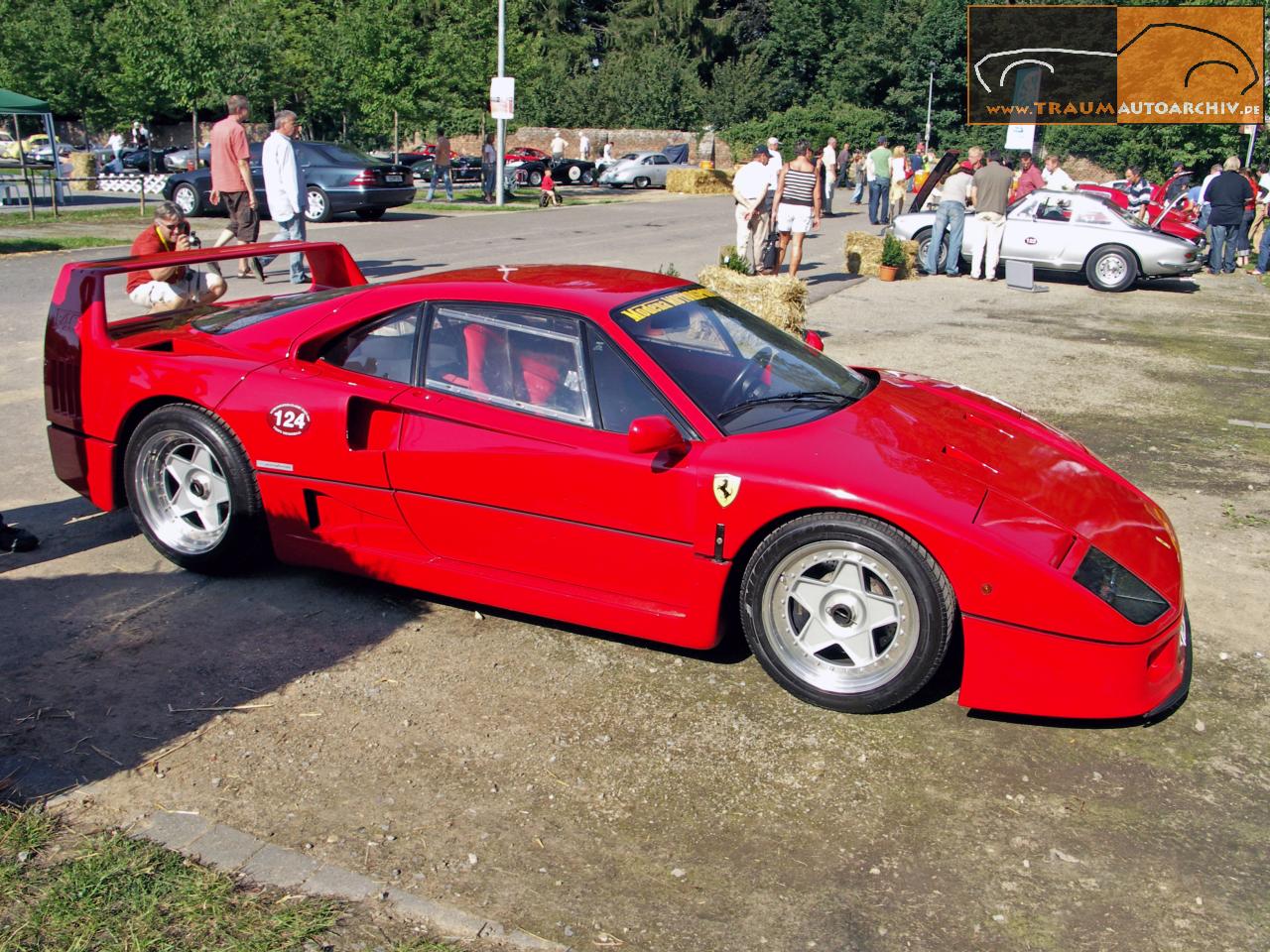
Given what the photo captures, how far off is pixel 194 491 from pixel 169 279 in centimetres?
308

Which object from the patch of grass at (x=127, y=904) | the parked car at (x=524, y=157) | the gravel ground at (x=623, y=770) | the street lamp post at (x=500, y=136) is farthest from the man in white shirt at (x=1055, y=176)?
the parked car at (x=524, y=157)

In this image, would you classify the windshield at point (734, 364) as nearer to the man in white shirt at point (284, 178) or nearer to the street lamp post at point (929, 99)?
the man in white shirt at point (284, 178)

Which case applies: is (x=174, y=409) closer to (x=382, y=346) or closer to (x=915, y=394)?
(x=382, y=346)

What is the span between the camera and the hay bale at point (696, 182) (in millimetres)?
38938

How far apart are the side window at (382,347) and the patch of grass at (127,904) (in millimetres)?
2104

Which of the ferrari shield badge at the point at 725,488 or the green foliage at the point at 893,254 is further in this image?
the green foliage at the point at 893,254

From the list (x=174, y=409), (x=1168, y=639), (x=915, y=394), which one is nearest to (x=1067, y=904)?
(x=1168, y=639)

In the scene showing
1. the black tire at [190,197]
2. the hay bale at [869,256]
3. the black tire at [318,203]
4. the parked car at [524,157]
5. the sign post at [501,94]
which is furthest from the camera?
the parked car at [524,157]

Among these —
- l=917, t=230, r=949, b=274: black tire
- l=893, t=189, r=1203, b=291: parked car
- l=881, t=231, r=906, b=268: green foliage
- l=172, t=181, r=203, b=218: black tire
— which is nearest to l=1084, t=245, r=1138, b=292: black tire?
l=893, t=189, r=1203, b=291: parked car

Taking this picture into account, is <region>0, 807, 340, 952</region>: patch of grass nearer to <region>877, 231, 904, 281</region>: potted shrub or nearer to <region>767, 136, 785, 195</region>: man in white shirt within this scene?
<region>767, 136, 785, 195</region>: man in white shirt

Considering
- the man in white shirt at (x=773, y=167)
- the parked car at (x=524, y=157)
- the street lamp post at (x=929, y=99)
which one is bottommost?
the man in white shirt at (x=773, y=167)

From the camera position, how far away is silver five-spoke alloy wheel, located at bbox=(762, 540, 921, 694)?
12.1 ft

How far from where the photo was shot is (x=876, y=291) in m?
15.1

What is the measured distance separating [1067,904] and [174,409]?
3.84 meters
